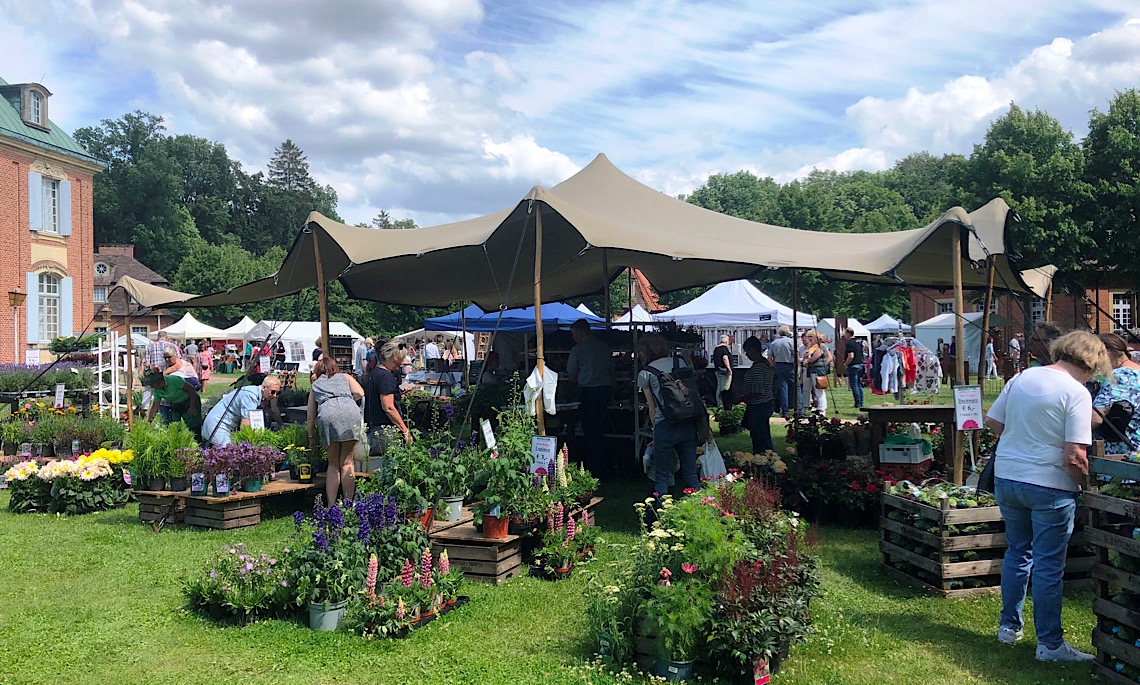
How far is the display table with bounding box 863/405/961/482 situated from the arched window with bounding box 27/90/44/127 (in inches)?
1105

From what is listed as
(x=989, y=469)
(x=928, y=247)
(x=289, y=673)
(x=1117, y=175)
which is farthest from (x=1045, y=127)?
(x=289, y=673)

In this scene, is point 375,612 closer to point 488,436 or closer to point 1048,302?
point 488,436

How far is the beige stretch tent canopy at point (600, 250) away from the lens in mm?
6723

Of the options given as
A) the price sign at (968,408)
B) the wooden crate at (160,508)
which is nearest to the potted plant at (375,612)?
the wooden crate at (160,508)

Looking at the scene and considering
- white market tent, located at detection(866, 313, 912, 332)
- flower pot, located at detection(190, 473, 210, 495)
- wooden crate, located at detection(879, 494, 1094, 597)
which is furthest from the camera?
white market tent, located at detection(866, 313, 912, 332)

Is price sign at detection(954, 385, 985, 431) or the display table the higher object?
price sign at detection(954, 385, 985, 431)

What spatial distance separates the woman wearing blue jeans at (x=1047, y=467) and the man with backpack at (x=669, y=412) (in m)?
2.23

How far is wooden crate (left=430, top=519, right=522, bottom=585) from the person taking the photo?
203 inches

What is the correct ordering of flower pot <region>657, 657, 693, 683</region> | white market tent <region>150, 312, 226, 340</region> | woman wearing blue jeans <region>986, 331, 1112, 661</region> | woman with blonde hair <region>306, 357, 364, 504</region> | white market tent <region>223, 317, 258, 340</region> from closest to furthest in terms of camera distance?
flower pot <region>657, 657, 693, 683</region>, woman wearing blue jeans <region>986, 331, 1112, 661</region>, woman with blonde hair <region>306, 357, 364, 504</region>, white market tent <region>150, 312, 226, 340</region>, white market tent <region>223, 317, 258, 340</region>

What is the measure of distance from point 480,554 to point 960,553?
9.93 feet

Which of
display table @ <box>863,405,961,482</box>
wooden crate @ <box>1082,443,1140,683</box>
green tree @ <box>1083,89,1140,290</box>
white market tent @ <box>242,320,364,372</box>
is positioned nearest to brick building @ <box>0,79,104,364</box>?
white market tent @ <box>242,320,364,372</box>

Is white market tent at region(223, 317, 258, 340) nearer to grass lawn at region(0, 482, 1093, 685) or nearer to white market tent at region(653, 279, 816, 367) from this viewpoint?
white market tent at region(653, 279, 816, 367)

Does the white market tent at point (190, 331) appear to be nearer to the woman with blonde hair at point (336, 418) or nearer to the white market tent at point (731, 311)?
the white market tent at point (731, 311)

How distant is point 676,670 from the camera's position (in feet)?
11.6
